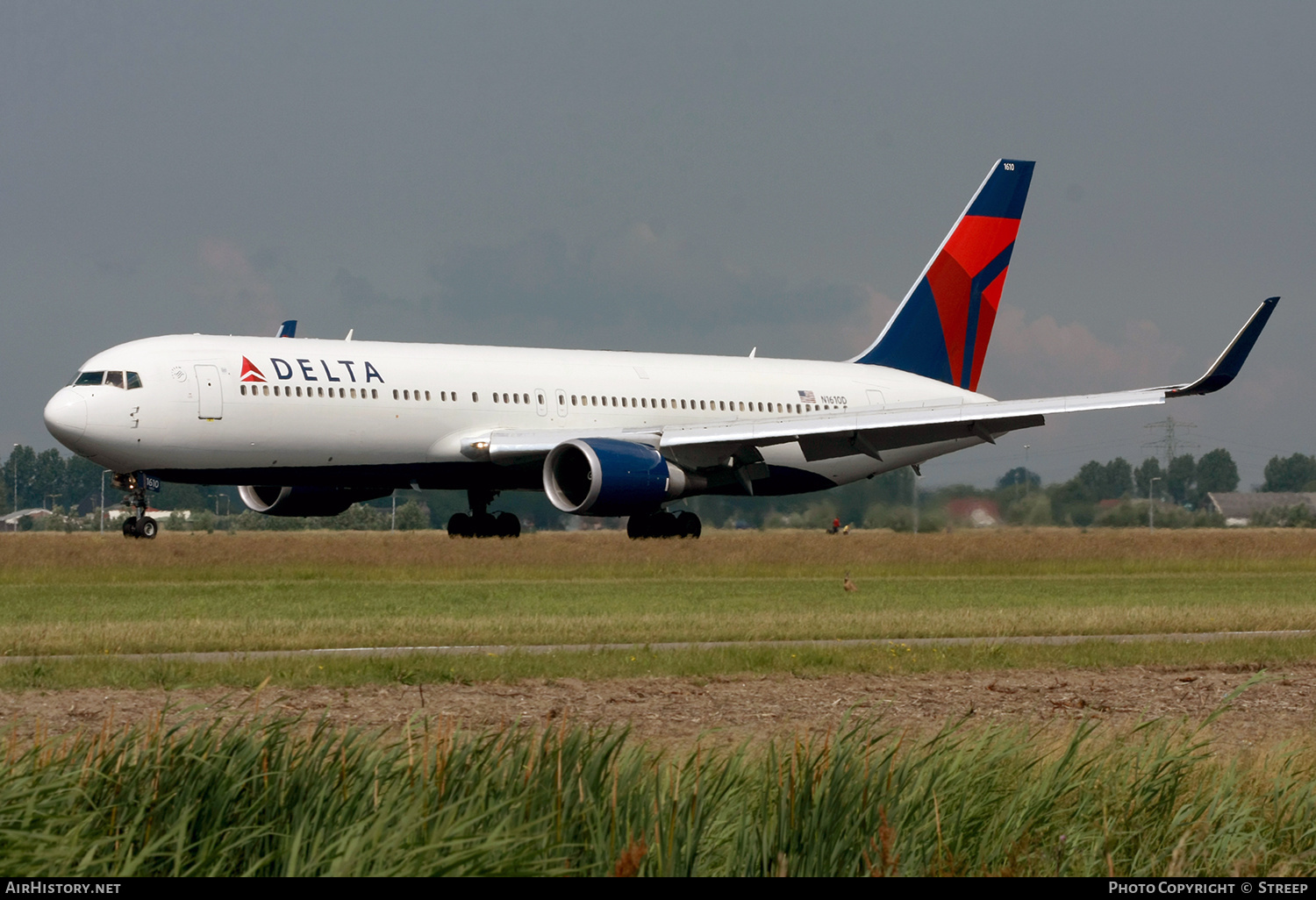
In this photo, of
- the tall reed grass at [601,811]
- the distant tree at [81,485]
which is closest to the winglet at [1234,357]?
the tall reed grass at [601,811]

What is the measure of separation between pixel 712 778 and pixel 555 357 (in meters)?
28.3

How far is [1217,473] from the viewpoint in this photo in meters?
57.0

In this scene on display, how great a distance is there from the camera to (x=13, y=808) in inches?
279

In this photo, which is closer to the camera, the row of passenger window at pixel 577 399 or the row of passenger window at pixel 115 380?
the row of passenger window at pixel 115 380

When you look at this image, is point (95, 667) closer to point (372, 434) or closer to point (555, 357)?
point (372, 434)

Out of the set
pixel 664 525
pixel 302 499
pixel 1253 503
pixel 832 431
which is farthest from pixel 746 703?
pixel 1253 503

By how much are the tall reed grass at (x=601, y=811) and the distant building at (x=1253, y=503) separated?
43560 millimetres

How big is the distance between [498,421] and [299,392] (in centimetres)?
492

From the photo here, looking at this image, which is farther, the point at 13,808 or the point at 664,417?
the point at 664,417

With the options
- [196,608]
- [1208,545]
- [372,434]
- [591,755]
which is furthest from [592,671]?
[1208,545]

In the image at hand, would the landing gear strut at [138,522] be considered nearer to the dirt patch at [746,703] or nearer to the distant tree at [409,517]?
the dirt patch at [746,703]

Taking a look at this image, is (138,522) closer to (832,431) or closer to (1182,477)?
(832,431)

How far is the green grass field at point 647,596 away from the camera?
15.5m

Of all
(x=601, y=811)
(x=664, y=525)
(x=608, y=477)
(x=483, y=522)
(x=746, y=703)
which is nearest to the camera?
(x=601, y=811)
